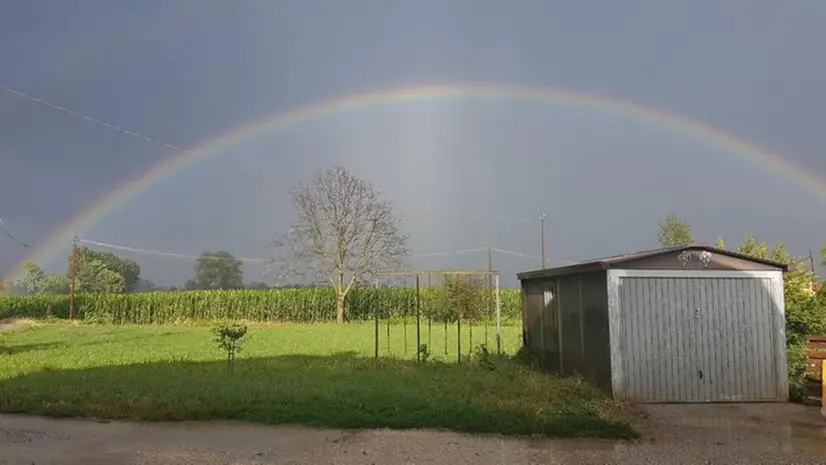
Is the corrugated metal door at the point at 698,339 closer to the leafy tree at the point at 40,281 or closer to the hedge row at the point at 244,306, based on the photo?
the hedge row at the point at 244,306

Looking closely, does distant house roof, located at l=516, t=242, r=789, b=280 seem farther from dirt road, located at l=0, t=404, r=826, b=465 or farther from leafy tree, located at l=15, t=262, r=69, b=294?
leafy tree, located at l=15, t=262, r=69, b=294

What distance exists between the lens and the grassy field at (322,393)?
875 cm

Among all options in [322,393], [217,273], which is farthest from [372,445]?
[217,273]

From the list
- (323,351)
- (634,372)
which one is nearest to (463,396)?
(634,372)

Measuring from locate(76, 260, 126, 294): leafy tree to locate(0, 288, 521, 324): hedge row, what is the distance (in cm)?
3748

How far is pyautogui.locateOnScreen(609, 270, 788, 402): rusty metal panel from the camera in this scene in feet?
35.7

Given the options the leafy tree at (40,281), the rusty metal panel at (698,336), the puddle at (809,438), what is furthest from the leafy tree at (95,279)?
the puddle at (809,438)

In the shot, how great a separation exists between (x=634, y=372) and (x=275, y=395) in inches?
241

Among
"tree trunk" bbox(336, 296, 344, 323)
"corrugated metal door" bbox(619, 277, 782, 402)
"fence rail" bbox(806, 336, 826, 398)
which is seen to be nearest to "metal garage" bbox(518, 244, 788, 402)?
"corrugated metal door" bbox(619, 277, 782, 402)

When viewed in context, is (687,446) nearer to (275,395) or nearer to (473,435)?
(473,435)

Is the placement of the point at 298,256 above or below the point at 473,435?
above

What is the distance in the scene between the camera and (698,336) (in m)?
11.1

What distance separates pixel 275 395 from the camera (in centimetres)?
1035

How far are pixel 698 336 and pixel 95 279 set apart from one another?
86.6 metres
